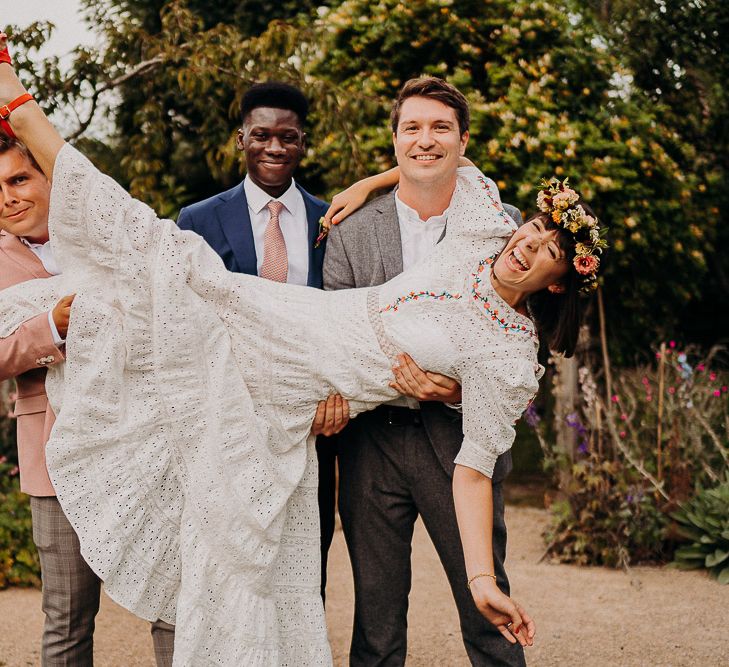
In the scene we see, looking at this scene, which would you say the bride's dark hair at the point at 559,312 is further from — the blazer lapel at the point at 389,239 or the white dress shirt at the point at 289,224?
the white dress shirt at the point at 289,224

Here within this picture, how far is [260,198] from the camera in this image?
131 inches

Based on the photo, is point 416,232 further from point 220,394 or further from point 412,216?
point 220,394

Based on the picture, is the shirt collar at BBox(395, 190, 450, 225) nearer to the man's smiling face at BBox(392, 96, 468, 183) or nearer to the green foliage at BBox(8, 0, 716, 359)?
the man's smiling face at BBox(392, 96, 468, 183)

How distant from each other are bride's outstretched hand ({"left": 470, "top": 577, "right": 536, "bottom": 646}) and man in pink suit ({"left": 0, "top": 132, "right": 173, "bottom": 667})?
37.4 inches

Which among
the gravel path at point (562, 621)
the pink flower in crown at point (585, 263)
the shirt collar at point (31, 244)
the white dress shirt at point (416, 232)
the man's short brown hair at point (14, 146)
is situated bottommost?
the gravel path at point (562, 621)

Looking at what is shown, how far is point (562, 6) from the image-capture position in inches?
290

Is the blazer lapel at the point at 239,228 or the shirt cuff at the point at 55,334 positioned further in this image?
the blazer lapel at the point at 239,228

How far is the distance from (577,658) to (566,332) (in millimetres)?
2139

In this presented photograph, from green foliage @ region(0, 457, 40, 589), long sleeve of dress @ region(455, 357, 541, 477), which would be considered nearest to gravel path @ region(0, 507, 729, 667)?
green foliage @ region(0, 457, 40, 589)

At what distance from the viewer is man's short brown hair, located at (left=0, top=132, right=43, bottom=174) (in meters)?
2.67

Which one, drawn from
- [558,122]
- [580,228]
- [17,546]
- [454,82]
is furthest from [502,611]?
[454,82]

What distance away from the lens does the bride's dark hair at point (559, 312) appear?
2775 millimetres

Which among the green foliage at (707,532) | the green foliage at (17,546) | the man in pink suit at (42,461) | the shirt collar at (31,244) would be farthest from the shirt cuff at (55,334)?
the green foliage at (707,532)

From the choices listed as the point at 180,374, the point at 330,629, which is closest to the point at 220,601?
the point at 180,374
